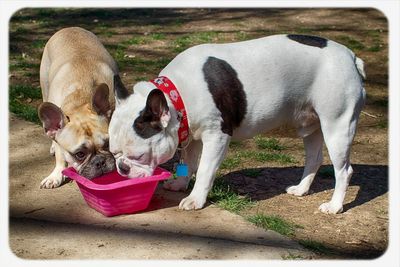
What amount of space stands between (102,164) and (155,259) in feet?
3.39

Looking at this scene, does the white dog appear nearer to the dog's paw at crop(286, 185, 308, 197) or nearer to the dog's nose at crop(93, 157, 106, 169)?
the dog's nose at crop(93, 157, 106, 169)

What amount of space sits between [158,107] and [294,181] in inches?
74.5

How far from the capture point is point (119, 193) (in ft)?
16.2

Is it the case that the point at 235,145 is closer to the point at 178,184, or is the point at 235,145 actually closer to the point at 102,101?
the point at 178,184

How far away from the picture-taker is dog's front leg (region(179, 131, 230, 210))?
5.11m

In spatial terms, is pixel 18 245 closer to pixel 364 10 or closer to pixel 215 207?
pixel 215 207

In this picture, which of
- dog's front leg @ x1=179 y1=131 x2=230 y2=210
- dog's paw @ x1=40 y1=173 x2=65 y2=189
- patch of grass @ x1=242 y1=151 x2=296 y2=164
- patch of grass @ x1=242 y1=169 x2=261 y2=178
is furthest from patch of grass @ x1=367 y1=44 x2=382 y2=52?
dog's paw @ x1=40 y1=173 x2=65 y2=189

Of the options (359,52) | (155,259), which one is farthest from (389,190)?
(359,52)

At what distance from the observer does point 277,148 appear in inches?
271

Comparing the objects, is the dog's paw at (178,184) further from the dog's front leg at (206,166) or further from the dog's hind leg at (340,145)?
the dog's hind leg at (340,145)

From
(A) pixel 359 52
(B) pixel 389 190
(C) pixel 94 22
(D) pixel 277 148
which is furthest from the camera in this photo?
(C) pixel 94 22

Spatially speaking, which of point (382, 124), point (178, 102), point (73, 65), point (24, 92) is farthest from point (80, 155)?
point (382, 124)

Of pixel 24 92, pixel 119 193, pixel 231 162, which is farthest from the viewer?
pixel 24 92

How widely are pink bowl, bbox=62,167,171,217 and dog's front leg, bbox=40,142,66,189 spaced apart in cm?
58
